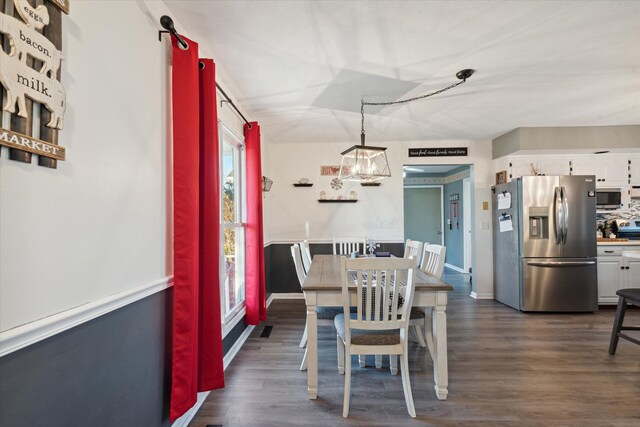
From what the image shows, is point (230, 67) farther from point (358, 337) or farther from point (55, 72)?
point (358, 337)

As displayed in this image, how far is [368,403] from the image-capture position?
2.03 meters

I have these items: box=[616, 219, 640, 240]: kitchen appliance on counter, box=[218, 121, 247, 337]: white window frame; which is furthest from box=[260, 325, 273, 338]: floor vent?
box=[616, 219, 640, 240]: kitchen appliance on counter

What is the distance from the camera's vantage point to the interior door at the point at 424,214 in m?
7.99

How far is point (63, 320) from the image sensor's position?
3.20ft

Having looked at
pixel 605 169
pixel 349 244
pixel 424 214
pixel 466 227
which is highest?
pixel 605 169

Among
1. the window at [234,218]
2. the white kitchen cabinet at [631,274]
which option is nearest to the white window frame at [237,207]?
the window at [234,218]

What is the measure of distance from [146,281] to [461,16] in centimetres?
230

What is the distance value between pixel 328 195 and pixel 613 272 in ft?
13.2

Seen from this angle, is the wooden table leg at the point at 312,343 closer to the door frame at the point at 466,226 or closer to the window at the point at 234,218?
the window at the point at 234,218

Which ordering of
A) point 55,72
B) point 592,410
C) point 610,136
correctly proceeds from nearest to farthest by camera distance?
1. point 55,72
2. point 592,410
3. point 610,136

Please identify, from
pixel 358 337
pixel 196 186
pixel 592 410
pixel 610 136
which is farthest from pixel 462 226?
Answer: pixel 196 186

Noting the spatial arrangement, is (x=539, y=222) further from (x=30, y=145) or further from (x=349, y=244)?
(x=30, y=145)

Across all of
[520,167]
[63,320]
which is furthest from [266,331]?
[520,167]

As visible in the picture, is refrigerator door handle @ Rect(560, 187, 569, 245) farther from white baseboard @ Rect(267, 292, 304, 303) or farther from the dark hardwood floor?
white baseboard @ Rect(267, 292, 304, 303)
